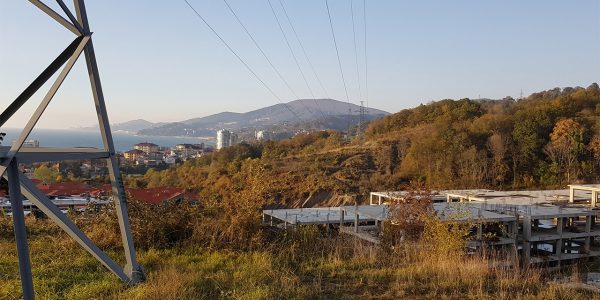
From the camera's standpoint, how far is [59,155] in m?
3.93

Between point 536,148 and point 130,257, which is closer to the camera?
point 130,257

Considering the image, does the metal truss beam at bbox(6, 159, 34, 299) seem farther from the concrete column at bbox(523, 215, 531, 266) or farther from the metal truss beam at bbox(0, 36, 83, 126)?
the concrete column at bbox(523, 215, 531, 266)

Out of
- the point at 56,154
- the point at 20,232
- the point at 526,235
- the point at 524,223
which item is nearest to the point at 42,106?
the point at 56,154

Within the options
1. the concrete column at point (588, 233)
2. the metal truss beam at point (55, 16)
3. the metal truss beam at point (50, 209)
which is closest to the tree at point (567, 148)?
the concrete column at point (588, 233)

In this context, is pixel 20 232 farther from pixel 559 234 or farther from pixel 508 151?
pixel 508 151

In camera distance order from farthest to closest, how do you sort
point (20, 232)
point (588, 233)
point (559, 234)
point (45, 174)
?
point (45, 174) → point (588, 233) → point (559, 234) → point (20, 232)

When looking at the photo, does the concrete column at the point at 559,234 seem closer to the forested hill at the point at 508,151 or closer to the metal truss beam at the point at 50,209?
the forested hill at the point at 508,151

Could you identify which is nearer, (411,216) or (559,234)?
(411,216)

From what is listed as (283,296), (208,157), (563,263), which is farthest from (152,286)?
(208,157)

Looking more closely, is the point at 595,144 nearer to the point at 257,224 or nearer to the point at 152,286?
the point at 257,224

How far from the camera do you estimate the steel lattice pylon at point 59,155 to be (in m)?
3.34

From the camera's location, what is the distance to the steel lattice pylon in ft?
11.0

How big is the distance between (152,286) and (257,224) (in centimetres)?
273

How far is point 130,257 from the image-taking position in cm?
482
